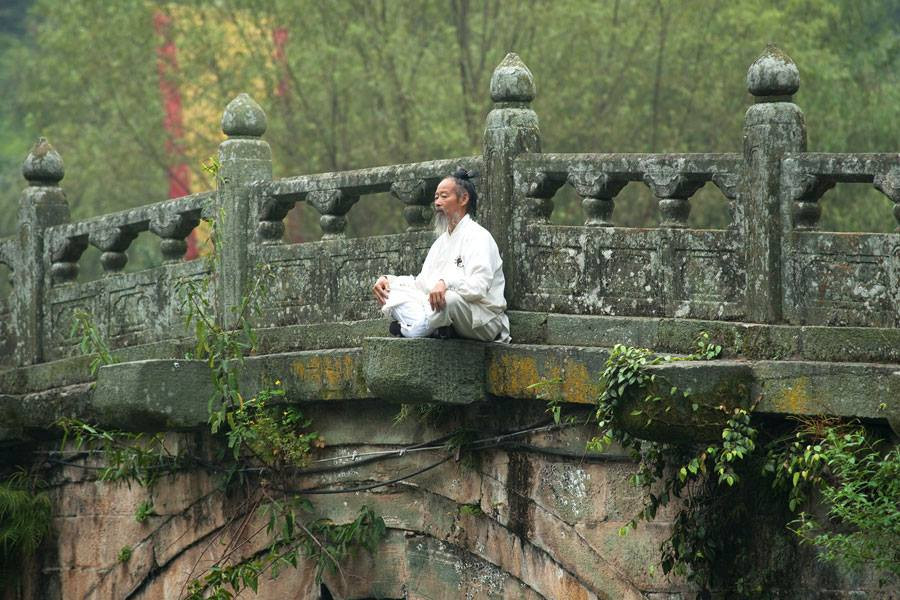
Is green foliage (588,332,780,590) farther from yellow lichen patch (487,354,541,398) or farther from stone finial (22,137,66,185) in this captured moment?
stone finial (22,137,66,185)

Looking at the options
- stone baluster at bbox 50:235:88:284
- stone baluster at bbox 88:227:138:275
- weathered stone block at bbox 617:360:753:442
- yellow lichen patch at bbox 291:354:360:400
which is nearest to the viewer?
weathered stone block at bbox 617:360:753:442

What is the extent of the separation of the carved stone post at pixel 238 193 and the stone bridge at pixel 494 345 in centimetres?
1

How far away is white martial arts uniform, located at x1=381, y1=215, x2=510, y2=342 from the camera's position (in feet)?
29.0

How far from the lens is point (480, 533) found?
9562 mm

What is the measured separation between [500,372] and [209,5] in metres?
13.3

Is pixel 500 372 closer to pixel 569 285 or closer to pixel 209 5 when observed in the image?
pixel 569 285

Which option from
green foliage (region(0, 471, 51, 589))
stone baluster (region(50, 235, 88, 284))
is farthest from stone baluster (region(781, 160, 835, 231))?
green foliage (region(0, 471, 51, 589))

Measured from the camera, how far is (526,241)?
9188 mm

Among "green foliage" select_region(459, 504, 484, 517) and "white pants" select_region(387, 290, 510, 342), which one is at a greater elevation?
"white pants" select_region(387, 290, 510, 342)

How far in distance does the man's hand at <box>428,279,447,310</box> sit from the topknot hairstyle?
53 centimetres

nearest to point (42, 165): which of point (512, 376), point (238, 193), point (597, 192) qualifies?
point (238, 193)

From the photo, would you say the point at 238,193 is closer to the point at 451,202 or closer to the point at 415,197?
the point at 415,197

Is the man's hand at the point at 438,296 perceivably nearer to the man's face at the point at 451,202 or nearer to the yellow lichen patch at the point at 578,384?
the man's face at the point at 451,202

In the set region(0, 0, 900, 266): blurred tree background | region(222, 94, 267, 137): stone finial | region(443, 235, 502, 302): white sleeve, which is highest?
region(0, 0, 900, 266): blurred tree background
